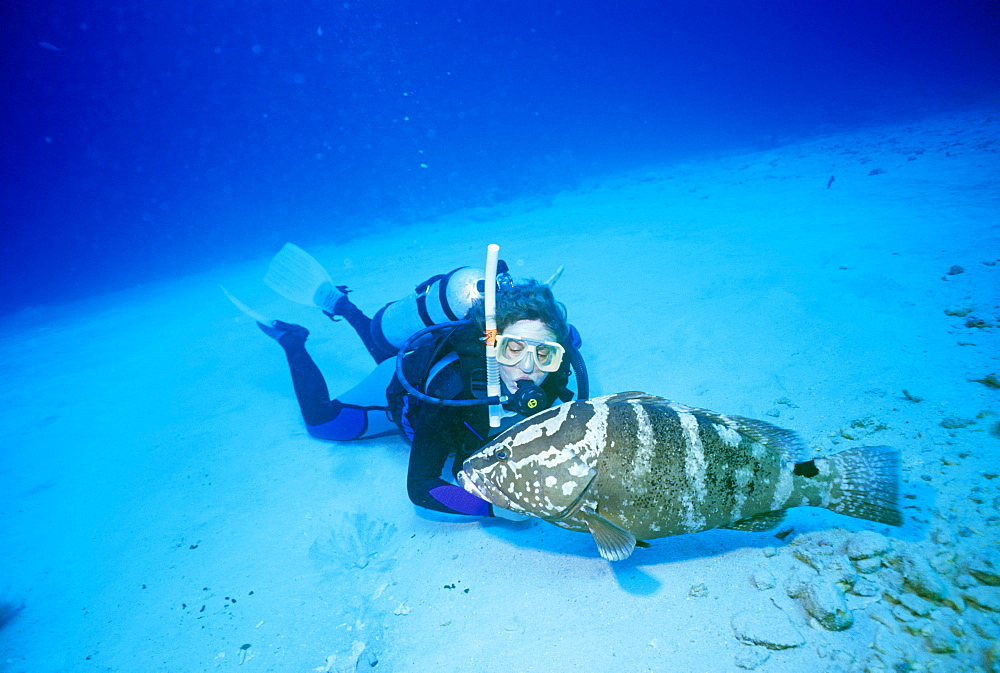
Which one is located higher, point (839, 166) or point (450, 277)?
point (839, 166)

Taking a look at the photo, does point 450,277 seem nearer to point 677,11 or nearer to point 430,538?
point 430,538

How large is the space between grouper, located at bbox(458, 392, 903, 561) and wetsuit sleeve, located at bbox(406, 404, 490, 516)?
28.3 inches

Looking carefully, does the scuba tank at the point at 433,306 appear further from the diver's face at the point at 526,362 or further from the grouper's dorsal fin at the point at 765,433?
the grouper's dorsal fin at the point at 765,433

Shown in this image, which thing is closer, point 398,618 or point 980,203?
point 398,618

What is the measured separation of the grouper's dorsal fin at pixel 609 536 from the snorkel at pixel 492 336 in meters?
0.96

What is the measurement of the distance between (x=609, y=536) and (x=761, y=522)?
85cm

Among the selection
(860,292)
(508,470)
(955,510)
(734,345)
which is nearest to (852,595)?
(955,510)

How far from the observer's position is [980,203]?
6602 mm

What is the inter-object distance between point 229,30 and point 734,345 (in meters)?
137

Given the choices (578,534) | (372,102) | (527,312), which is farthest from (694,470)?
(372,102)

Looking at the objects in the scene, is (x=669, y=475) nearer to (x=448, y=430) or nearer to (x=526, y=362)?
(x=526, y=362)

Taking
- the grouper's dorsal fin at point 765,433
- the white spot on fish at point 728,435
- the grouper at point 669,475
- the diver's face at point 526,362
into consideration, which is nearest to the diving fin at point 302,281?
the diver's face at point 526,362

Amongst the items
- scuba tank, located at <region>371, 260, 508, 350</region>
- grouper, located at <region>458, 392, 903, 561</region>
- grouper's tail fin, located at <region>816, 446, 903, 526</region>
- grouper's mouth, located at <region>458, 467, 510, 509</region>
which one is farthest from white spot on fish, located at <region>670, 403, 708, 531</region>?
scuba tank, located at <region>371, 260, 508, 350</region>

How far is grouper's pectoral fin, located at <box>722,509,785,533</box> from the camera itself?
2.05 m
